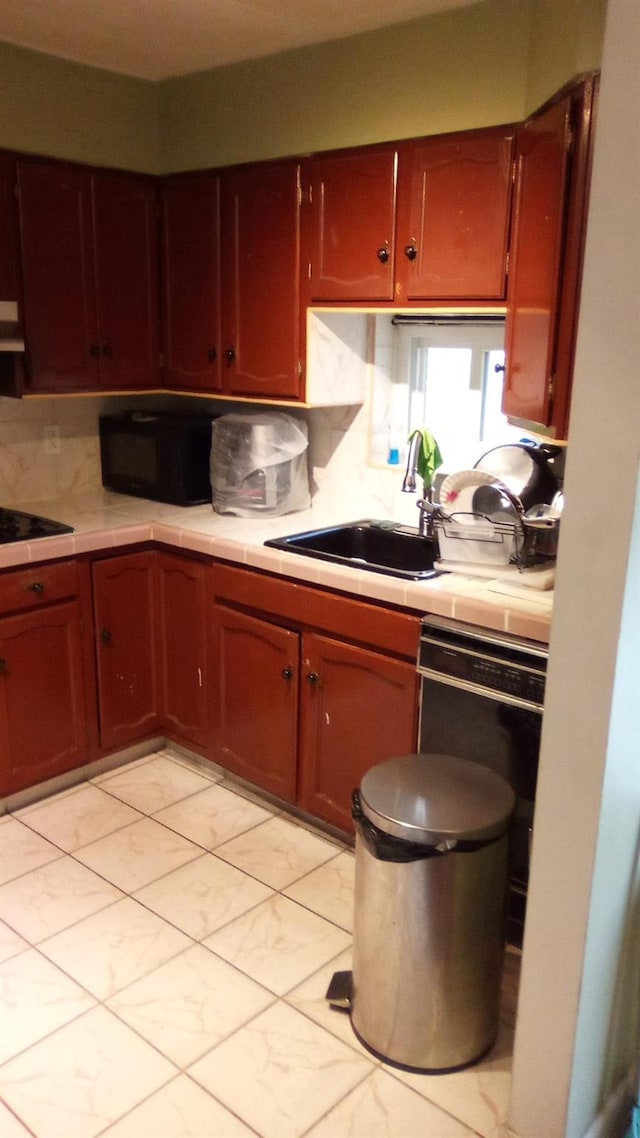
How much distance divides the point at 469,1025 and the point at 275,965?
1.71ft

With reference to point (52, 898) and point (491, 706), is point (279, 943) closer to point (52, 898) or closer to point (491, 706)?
point (52, 898)

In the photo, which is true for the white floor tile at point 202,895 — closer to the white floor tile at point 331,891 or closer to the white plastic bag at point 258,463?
the white floor tile at point 331,891

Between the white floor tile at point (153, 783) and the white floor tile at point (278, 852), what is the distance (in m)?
0.34

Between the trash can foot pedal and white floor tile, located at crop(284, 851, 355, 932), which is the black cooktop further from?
the trash can foot pedal

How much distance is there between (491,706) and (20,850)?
4.89ft

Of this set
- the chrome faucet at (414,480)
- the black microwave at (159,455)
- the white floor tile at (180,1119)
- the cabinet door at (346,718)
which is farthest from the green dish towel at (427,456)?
the white floor tile at (180,1119)

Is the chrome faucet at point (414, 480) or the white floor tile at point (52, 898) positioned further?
the chrome faucet at point (414, 480)

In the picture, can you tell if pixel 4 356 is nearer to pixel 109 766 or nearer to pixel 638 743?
pixel 109 766

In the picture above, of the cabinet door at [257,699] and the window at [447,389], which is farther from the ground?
the window at [447,389]

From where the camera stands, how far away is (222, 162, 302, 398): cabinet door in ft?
9.23

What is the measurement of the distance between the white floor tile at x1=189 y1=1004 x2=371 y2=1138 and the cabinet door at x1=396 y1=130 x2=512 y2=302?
1880 millimetres

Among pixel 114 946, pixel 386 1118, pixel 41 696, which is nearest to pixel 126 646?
pixel 41 696

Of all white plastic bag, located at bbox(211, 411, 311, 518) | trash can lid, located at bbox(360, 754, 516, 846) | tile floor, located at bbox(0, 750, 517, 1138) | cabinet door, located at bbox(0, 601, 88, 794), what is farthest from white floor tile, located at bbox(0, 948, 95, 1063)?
white plastic bag, located at bbox(211, 411, 311, 518)

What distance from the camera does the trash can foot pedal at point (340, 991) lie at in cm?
203
